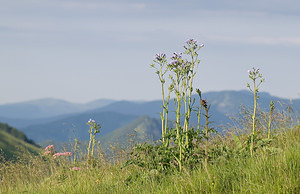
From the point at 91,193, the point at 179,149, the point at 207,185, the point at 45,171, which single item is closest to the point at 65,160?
the point at 45,171

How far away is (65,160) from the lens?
7812mm

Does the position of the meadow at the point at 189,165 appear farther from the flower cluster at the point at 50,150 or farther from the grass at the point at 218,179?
the flower cluster at the point at 50,150

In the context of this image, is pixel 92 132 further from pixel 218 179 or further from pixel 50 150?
pixel 218 179

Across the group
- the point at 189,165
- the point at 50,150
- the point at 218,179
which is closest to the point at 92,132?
the point at 50,150

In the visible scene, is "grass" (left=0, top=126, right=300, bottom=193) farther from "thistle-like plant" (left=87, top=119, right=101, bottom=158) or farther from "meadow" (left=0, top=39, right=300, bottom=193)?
"thistle-like plant" (left=87, top=119, right=101, bottom=158)

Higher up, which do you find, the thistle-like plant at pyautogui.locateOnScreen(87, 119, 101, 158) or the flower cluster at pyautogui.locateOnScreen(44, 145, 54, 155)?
the thistle-like plant at pyautogui.locateOnScreen(87, 119, 101, 158)

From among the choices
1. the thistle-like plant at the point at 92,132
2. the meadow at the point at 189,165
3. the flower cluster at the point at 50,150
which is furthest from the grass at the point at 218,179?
the flower cluster at the point at 50,150

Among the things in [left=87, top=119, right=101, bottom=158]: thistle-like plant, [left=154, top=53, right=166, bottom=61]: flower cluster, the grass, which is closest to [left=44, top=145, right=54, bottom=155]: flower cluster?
[left=87, top=119, right=101, bottom=158]: thistle-like plant

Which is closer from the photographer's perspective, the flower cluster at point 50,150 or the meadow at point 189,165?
the meadow at point 189,165

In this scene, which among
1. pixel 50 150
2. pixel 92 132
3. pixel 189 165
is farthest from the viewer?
pixel 50 150

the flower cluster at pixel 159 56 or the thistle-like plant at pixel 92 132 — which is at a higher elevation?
the flower cluster at pixel 159 56

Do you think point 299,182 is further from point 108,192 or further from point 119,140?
point 119,140

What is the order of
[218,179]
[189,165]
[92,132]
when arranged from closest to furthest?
[218,179] < [189,165] < [92,132]

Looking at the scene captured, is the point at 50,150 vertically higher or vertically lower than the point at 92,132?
lower
